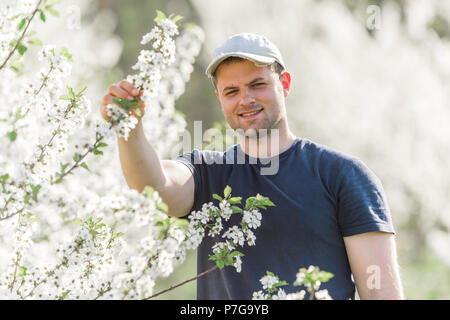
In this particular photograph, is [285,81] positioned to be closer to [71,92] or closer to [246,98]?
[246,98]

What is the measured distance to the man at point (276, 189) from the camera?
2.14 meters

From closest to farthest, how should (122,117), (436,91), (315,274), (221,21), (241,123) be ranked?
(315,274) → (122,117) → (241,123) → (436,91) → (221,21)

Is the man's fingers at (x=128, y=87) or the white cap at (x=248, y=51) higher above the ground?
the white cap at (x=248, y=51)

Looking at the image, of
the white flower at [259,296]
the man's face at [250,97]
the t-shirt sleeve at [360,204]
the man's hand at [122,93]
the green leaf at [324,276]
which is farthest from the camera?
the man's face at [250,97]

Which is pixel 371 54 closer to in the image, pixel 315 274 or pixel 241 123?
pixel 241 123

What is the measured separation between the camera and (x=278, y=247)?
Result: 2.25m

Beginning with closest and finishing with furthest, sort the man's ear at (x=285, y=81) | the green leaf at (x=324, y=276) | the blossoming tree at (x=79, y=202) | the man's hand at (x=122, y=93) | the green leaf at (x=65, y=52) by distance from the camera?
the green leaf at (x=324, y=276) < the blossoming tree at (x=79, y=202) < the man's hand at (x=122, y=93) < the green leaf at (x=65, y=52) < the man's ear at (x=285, y=81)

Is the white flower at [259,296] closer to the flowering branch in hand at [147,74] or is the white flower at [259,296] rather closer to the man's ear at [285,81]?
the flowering branch in hand at [147,74]

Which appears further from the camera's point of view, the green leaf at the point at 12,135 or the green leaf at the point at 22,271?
the green leaf at the point at 22,271

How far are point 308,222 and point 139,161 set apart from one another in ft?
2.74

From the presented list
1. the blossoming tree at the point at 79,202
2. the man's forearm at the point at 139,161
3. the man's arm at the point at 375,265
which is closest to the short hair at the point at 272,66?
the blossoming tree at the point at 79,202

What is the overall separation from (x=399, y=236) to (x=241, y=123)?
27.7 feet

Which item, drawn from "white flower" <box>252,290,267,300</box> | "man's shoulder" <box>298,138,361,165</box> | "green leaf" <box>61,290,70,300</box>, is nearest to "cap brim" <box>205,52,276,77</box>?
"man's shoulder" <box>298,138,361,165</box>
